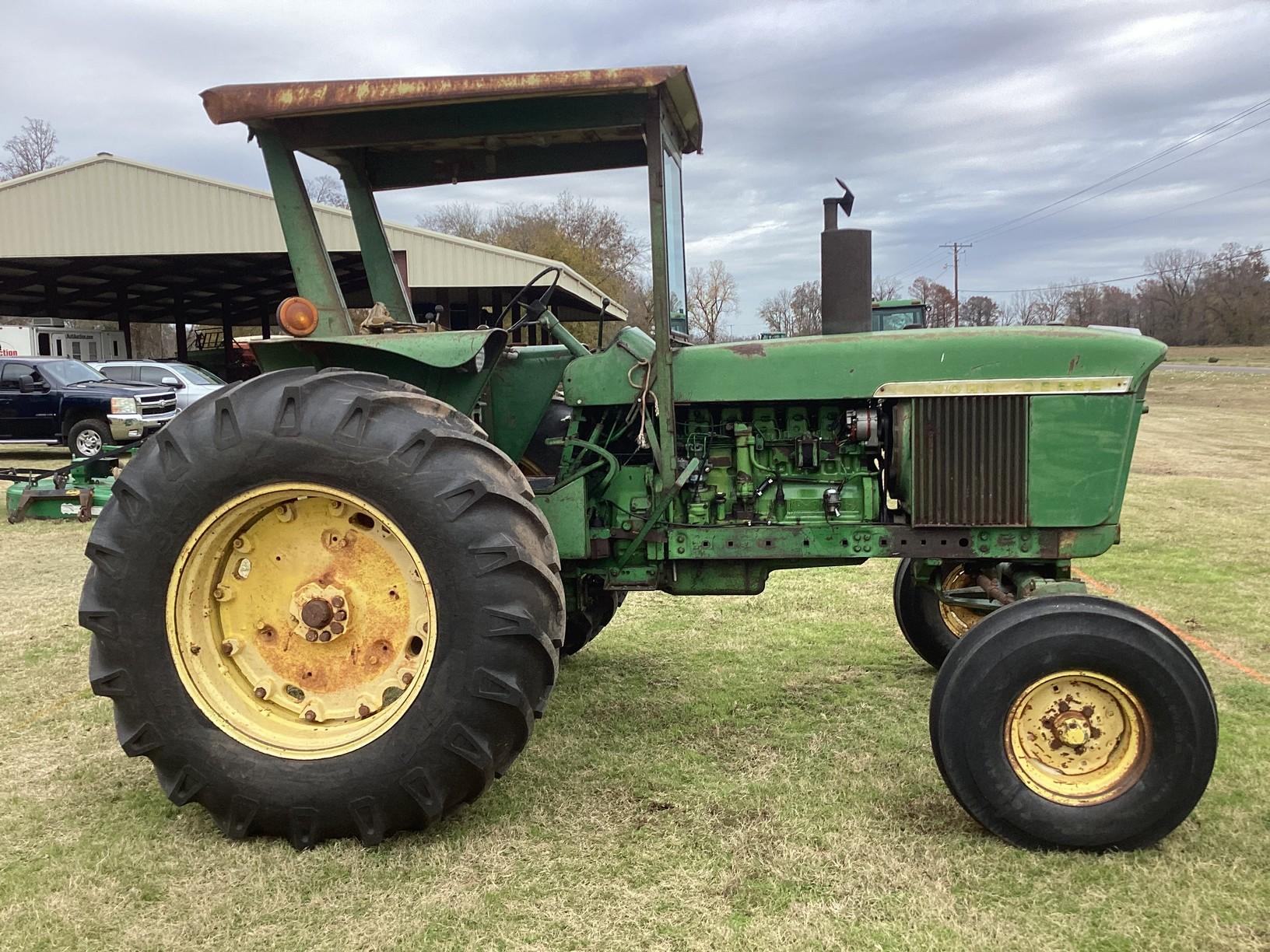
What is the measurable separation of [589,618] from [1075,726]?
7.20ft

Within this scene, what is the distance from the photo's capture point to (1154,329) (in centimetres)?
6581

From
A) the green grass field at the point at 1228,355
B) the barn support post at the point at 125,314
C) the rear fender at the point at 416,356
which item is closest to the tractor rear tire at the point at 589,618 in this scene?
the rear fender at the point at 416,356

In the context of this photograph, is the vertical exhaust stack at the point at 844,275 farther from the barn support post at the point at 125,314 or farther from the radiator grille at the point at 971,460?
the barn support post at the point at 125,314

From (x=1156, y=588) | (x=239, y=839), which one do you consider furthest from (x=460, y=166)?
(x=1156, y=588)

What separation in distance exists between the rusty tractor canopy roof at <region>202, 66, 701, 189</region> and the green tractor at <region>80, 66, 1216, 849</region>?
0.6 inches

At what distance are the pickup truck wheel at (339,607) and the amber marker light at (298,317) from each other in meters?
0.24

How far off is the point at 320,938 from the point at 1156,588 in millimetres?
5531

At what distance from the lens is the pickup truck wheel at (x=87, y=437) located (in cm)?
1440

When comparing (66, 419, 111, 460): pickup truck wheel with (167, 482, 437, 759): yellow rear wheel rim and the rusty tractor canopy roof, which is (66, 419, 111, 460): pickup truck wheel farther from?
(167, 482, 437, 759): yellow rear wheel rim

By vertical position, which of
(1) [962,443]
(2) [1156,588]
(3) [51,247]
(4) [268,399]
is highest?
(3) [51,247]

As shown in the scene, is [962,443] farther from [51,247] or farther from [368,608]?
[51,247]

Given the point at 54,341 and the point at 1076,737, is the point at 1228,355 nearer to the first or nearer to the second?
the point at 54,341

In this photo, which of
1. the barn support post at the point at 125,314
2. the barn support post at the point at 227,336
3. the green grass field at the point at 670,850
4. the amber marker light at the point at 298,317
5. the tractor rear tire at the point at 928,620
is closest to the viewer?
the green grass field at the point at 670,850

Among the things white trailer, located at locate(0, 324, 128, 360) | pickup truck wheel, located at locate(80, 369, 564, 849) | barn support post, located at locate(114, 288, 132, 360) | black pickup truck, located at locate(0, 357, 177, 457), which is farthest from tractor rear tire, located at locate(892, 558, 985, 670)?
white trailer, located at locate(0, 324, 128, 360)
